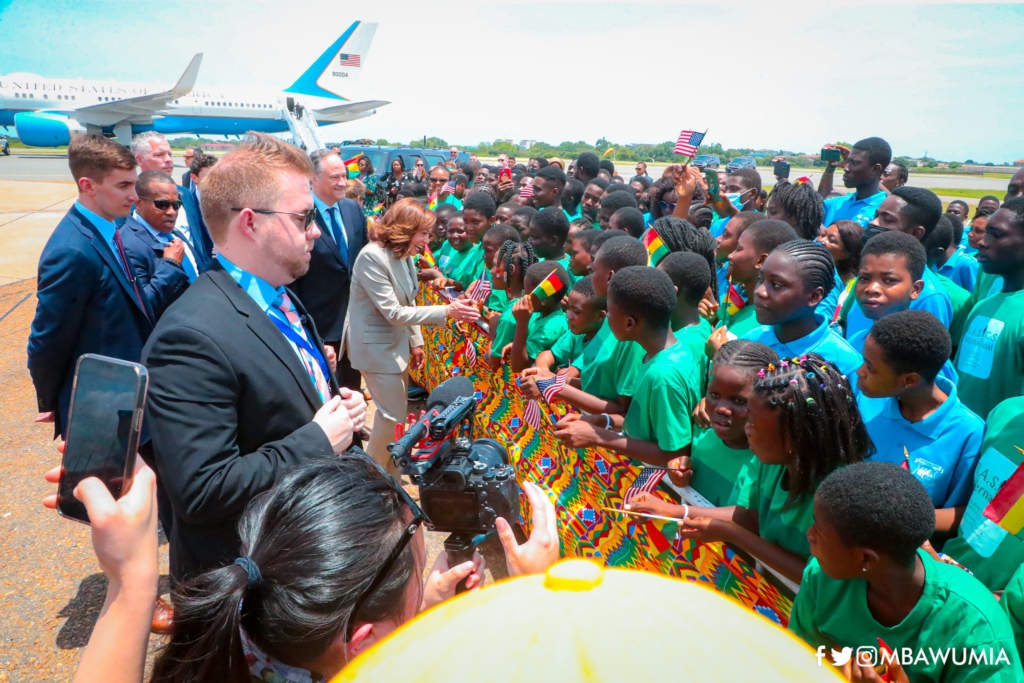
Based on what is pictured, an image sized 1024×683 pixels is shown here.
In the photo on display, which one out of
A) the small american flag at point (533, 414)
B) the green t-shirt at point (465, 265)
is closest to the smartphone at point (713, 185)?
the green t-shirt at point (465, 265)

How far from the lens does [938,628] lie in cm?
166

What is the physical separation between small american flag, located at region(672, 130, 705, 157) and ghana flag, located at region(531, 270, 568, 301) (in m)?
3.33

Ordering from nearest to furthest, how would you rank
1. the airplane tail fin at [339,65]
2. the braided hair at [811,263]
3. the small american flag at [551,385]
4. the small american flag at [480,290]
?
the braided hair at [811,263] < the small american flag at [551,385] < the small american flag at [480,290] < the airplane tail fin at [339,65]

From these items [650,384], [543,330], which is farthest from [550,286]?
[650,384]

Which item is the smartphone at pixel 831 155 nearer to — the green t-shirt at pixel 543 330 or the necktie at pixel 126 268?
the green t-shirt at pixel 543 330

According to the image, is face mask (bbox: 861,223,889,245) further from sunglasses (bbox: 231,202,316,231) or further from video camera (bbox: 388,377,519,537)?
sunglasses (bbox: 231,202,316,231)

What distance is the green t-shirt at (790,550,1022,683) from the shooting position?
1.59 m

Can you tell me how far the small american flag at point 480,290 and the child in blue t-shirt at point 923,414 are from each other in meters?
3.31

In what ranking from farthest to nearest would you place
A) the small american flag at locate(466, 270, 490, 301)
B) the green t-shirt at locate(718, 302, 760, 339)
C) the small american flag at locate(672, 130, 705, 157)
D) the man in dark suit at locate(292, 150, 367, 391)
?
the small american flag at locate(672, 130, 705, 157)
the small american flag at locate(466, 270, 490, 301)
the man in dark suit at locate(292, 150, 367, 391)
the green t-shirt at locate(718, 302, 760, 339)

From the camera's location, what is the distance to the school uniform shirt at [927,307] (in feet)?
12.8

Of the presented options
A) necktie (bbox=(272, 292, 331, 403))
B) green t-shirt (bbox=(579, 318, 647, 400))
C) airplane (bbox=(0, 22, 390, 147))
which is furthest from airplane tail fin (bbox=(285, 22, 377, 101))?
necktie (bbox=(272, 292, 331, 403))

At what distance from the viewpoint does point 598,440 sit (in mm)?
2977

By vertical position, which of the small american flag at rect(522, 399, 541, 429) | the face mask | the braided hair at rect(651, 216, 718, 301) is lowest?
the small american flag at rect(522, 399, 541, 429)

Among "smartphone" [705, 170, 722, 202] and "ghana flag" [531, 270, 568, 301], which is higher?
"smartphone" [705, 170, 722, 202]
